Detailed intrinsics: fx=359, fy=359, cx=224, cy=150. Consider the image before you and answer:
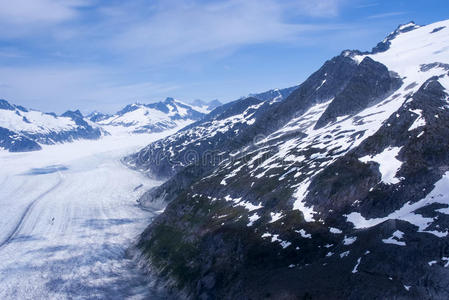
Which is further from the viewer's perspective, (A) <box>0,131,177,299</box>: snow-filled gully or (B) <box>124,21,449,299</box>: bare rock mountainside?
(A) <box>0,131,177,299</box>: snow-filled gully

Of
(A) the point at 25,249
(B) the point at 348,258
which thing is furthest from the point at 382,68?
(A) the point at 25,249

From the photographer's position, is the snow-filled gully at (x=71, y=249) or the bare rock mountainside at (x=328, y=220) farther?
the snow-filled gully at (x=71, y=249)

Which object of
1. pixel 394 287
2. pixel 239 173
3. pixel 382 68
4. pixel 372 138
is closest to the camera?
pixel 394 287

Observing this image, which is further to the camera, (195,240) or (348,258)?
(195,240)

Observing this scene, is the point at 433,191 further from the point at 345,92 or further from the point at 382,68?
the point at 382,68

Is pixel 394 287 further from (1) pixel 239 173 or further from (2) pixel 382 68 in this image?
(2) pixel 382 68

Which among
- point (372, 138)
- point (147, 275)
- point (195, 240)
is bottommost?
point (147, 275)

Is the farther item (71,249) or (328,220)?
(71,249)

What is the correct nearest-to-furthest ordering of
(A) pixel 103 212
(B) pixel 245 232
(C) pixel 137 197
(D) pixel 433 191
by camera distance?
1. (D) pixel 433 191
2. (B) pixel 245 232
3. (A) pixel 103 212
4. (C) pixel 137 197

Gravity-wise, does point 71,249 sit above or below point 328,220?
below

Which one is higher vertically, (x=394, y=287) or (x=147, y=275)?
(x=394, y=287)
